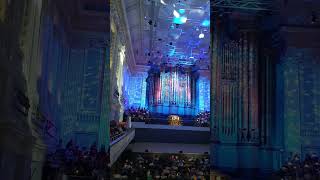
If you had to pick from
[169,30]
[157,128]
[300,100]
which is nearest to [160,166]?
[157,128]

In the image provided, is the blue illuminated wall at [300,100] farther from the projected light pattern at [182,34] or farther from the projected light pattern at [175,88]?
the projected light pattern at [175,88]

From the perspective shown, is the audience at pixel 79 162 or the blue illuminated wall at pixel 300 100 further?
the blue illuminated wall at pixel 300 100

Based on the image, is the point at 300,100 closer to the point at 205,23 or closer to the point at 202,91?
the point at 205,23

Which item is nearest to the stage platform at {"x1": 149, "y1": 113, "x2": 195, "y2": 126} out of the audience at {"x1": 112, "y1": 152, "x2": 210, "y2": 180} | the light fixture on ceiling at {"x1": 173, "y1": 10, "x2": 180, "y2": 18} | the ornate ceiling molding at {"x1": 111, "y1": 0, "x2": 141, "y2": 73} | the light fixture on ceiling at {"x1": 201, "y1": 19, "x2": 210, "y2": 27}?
the ornate ceiling molding at {"x1": 111, "y1": 0, "x2": 141, "y2": 73}

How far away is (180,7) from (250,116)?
14.3 ft

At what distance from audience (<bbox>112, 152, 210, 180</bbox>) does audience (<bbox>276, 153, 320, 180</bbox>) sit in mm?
1462

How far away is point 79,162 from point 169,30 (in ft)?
25.1

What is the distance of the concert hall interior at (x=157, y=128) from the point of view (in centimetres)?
418

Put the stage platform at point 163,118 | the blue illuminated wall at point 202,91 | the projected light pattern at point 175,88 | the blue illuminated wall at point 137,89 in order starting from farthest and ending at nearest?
the projected light pattern at point 175,88 < the blue illuminated wall at point 202,91 < the blue illuminated wall at point 137,89 < the stage platform at point 163,118

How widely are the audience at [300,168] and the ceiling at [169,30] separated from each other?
5.09 metres

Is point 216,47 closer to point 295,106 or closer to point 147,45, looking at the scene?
point 295,106

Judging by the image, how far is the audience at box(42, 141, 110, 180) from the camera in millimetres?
5680

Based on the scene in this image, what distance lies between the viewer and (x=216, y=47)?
8992 millimetres

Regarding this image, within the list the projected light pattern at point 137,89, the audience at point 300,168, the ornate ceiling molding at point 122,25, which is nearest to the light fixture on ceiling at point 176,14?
the ornate ceiling molding at point 122,25
